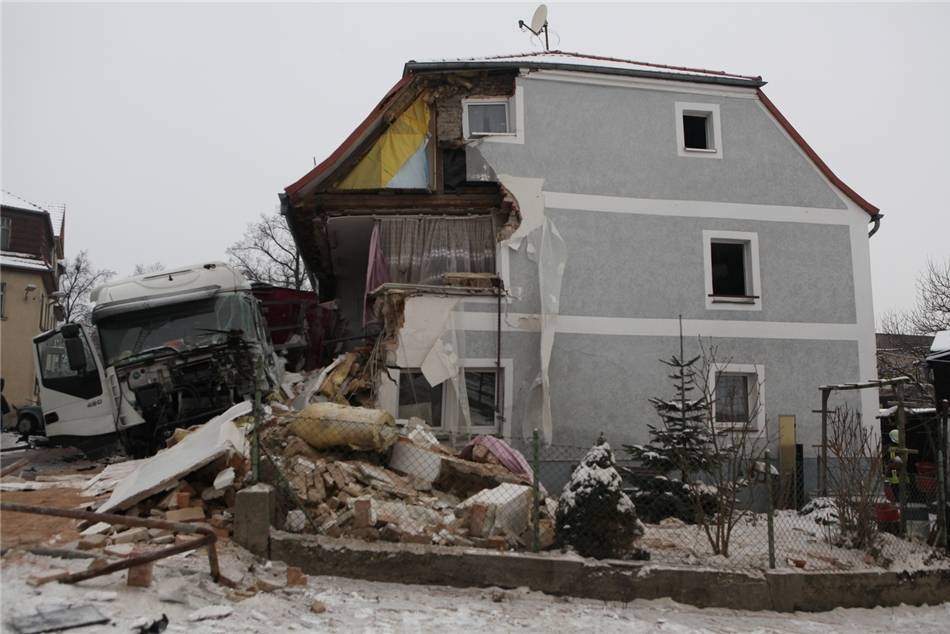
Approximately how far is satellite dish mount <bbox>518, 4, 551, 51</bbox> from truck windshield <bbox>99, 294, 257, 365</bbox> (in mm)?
9987

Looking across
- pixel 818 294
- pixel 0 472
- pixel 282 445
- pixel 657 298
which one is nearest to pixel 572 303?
pixel 657 298

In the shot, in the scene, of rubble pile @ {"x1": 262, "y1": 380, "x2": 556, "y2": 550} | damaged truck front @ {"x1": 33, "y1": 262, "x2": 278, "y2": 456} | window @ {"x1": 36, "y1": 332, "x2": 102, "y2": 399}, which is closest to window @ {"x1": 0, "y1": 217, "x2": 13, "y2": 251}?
window @ {"x1": 36, "y1": 332, "x2": 102, "y2": 399}

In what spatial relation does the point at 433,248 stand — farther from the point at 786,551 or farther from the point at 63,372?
the point at 786,551

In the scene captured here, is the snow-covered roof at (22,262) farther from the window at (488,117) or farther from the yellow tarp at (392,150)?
the window at (488,117)

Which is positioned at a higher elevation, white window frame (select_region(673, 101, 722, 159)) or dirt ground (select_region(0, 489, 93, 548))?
white window frame (select_region(673, 101, 722, 159))

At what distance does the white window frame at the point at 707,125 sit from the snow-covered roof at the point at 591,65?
0.50 m

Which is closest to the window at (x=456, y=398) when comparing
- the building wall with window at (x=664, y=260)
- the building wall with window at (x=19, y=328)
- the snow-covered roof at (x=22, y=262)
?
the building wall with window at (x=664, y=260)

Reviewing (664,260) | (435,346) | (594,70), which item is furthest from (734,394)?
(594,70)

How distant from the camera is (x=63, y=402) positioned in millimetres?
10734

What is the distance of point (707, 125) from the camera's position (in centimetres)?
1461

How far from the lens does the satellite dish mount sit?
1648 centimetres

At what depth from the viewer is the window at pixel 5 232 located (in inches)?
1147

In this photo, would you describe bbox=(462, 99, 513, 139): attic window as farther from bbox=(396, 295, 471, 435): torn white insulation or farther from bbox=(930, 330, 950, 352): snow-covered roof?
bbox=(930, 330, 950, 352): snow-covered roof

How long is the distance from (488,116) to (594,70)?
86.7 inches
